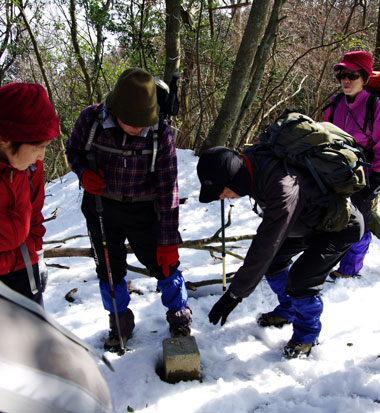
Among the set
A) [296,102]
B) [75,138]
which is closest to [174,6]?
[75,138]

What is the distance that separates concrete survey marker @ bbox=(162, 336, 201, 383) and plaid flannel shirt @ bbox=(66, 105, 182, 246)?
787mm

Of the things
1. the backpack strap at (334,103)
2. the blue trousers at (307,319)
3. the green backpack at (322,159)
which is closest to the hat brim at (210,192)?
the green backpack at (322,159)

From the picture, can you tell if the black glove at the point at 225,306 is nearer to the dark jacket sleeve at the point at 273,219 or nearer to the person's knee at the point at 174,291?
the dark jacket sleeve at the point at 273,219

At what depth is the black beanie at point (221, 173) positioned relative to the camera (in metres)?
2.25

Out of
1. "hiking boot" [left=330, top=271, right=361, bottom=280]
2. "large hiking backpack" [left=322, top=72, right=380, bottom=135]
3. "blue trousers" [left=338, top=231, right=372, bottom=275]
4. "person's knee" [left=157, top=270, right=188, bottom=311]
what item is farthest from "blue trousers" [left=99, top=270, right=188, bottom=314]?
"large hiking backpack" [left=322, top=72, right=380, bottom=135]

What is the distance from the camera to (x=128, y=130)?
8.06 feet

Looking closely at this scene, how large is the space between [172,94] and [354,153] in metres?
1.48

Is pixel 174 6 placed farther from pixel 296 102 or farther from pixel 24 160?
pixel 296 102

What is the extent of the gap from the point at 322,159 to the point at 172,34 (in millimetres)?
5735

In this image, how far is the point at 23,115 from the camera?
1.81m

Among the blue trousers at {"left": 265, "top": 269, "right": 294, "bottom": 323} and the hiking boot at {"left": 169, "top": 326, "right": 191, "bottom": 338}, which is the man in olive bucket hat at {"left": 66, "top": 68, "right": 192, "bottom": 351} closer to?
the hiking boot at {"left": 169, "top": 326, "right": 191, "bottom": 338}

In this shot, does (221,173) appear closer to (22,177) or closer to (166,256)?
(166,256)

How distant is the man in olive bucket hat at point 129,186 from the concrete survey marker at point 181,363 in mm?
395

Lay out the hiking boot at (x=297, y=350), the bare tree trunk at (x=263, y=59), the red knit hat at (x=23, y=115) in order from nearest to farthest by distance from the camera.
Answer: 1. the red knit hat at (x=23, y=115)
2. the hiking boot at (x=297, y=350)
3. the bare tree trunk at (x=263, y=59)
